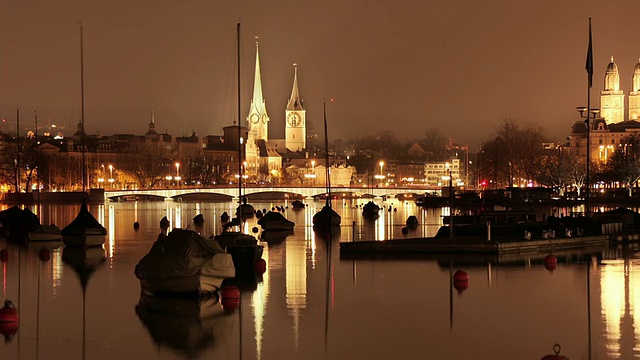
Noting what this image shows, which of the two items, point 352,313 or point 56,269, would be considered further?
point 56,269

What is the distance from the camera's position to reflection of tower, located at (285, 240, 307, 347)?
3328 centimetres

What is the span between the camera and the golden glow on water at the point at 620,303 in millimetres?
28562

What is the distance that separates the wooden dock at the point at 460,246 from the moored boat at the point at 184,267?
14.6 m

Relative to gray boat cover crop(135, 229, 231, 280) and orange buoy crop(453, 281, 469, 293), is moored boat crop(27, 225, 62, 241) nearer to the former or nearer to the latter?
gray boat cover crop(135, 229, 231, 280)

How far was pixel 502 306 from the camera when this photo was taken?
34.3 metres

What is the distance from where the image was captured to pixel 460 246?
47938mm

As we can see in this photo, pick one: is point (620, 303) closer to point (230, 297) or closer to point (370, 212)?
point (230, 297)

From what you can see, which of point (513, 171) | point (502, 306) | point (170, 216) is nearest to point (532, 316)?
point (502, 306)

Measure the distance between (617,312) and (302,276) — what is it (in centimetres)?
1336

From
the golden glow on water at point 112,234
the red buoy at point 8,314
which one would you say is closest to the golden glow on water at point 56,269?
the golden glow on water at point 112,234

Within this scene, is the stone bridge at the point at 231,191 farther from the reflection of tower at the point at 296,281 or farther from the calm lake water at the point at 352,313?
the calm lake water at the point at 352,313

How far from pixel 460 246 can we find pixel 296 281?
9.33 metres

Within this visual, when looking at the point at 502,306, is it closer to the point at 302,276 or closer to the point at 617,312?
the point at 617,312

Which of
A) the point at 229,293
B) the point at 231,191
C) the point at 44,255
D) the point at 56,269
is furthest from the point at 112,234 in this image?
the point at 231,191
